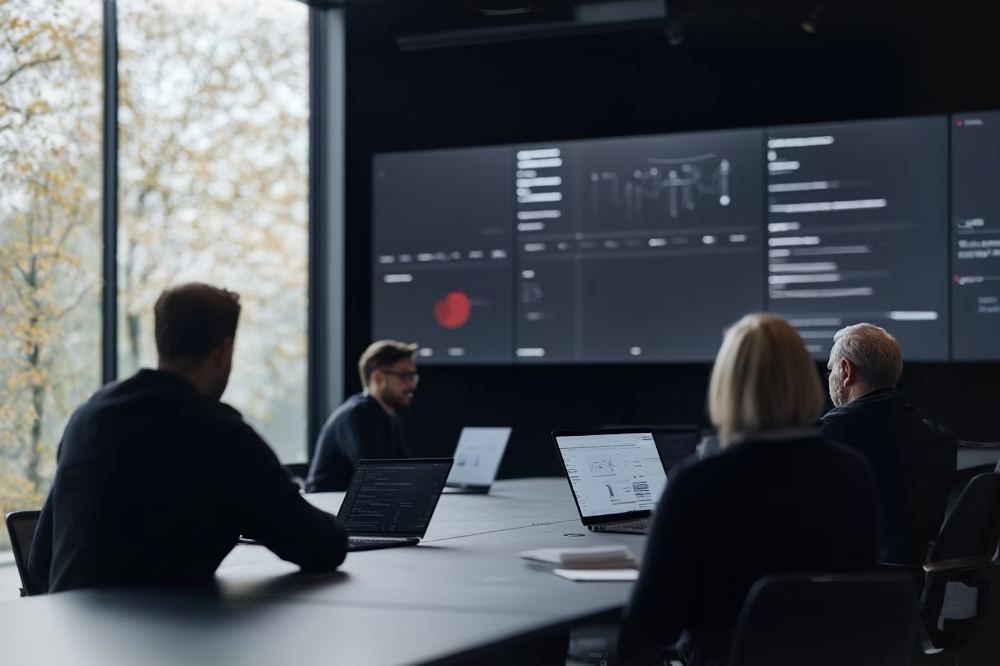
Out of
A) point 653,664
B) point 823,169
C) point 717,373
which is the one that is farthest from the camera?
point 823,169

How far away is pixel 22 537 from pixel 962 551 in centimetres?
266

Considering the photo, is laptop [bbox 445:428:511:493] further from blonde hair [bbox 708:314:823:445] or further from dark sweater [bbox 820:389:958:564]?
blonde hair [bbox 708:314:823:445]

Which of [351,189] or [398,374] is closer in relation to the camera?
[398,374]

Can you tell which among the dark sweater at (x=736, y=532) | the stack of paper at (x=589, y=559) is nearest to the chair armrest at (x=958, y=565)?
the stack of paper at (x=589, y=559)

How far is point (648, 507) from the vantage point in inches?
141

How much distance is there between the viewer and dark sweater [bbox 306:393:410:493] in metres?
4.94

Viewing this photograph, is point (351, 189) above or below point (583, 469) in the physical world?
above

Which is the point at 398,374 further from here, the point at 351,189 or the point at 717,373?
the point at 717,373

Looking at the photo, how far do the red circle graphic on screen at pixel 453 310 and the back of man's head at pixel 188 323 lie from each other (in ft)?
14.4

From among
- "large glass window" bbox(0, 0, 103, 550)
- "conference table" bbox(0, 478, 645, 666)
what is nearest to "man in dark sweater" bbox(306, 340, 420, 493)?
"large glass window" bbox(0, 0, 103, 550)

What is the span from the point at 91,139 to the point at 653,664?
12.1 ft

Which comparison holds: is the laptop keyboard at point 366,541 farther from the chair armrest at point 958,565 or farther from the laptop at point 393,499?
the chair armrest at point 958,565

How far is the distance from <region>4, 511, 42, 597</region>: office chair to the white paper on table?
1.25 meters

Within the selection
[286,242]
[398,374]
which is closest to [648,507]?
[398,374]
